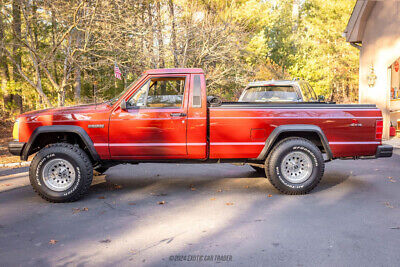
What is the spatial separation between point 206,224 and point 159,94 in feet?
8.37

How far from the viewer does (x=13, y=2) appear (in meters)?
12.6

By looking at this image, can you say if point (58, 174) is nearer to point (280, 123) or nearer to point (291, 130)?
point (280, 123)

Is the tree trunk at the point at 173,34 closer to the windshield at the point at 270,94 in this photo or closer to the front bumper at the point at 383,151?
the windshield at the point at 270,94

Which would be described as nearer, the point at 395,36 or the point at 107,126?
the point at 107,126

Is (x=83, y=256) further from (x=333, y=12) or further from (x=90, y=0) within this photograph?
(x=333, y=12)

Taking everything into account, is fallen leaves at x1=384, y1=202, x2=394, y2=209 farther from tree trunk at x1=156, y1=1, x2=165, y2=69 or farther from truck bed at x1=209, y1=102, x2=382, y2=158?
tree trunk at x1=156, y1=1, x2=165, y2=69

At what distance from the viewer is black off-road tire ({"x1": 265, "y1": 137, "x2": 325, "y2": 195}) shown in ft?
20.1

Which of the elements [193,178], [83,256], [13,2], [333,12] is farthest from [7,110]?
[333,12]

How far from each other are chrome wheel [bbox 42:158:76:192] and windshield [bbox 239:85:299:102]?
482 cm

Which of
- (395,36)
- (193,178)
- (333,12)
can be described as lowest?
(193,178)

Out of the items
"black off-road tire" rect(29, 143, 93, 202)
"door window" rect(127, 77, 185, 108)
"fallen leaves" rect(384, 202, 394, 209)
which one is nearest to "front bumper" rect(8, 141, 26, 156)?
"black off-road tire" rect(29, 143, 93, 202)

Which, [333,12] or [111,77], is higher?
[333,12]

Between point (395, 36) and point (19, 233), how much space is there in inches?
574

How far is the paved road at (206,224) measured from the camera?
12.2 ft
